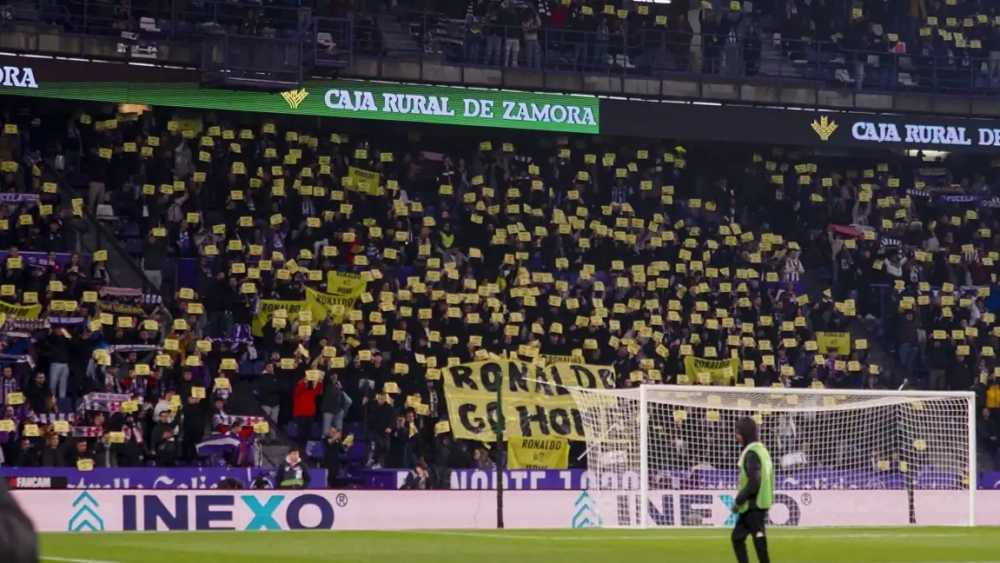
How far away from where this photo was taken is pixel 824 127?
35188 mm

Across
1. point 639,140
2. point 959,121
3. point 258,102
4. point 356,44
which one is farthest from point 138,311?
point 959,121

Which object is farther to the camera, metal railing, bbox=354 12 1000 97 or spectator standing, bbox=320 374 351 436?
metal railing, bbox=354 12 1000 97

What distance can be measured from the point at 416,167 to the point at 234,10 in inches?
227

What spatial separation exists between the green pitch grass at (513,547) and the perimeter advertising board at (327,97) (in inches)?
418

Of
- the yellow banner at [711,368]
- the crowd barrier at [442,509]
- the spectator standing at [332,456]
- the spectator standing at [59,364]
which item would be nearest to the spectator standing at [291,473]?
the spectator standing at [332,456]

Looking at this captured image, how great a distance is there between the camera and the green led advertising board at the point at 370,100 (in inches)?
1149

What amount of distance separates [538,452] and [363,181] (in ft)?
23.5

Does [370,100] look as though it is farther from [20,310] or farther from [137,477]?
[137,477]

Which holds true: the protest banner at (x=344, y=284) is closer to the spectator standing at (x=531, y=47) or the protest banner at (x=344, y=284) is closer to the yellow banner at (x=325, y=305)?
the yellow banner at (x=325, y=305)

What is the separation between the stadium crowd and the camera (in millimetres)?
26672

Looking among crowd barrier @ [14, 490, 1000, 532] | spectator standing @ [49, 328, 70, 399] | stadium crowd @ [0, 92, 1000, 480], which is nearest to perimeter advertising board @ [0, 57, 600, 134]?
stadium crowd @ [0, 92, 1000, 480]

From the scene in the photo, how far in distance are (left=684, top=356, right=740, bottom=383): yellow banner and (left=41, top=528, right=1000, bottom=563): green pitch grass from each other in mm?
9488

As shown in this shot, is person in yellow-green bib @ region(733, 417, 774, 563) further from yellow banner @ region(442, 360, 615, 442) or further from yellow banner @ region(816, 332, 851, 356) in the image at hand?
yellow banner @ region(816, 332, 851, 356)

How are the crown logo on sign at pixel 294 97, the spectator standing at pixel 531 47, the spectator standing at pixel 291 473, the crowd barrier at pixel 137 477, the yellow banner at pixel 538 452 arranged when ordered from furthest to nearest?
1. the spectator standing at pixel 531 47
2. the crown logo on sign at pixel 294 97
3. the yellow banner at pixel 538 452
4. the spectator standing at pixel 291 473
5. the crowd barrier at pixel 137 477
